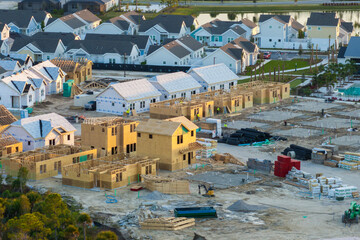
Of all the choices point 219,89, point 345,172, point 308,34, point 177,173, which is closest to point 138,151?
point 177,173

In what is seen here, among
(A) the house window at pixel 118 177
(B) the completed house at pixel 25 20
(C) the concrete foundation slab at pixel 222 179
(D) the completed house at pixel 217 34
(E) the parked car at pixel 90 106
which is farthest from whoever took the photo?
(B) the completed house at pixel 25 20

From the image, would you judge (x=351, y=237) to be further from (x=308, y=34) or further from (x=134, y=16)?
(x=134, y=16)

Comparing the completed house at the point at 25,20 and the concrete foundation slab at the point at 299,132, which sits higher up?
the completed house at the point at 25,20

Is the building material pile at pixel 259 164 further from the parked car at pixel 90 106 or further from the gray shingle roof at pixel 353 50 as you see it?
the gray shingle roof at pixel 353 50

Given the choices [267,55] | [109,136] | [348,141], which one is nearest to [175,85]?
[348,141]

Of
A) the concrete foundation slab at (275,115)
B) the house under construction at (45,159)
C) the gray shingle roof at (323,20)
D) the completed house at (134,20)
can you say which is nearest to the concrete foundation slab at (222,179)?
the house under construction at (45,159)

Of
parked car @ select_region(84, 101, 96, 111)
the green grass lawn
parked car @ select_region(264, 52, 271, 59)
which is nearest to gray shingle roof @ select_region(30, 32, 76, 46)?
the green grass lawn
